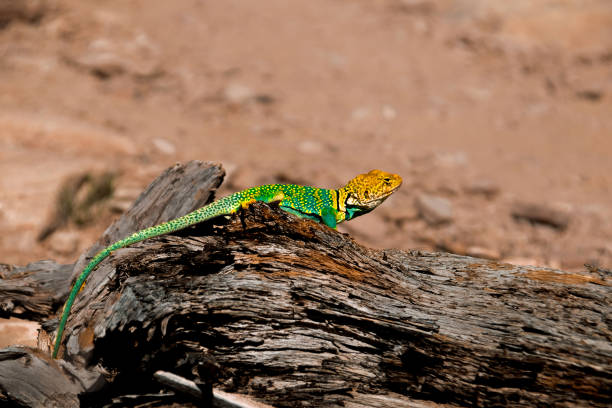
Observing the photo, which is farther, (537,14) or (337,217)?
(537,14)

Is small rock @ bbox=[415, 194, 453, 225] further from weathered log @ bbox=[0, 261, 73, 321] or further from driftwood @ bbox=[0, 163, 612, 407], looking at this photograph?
weathered log @ bbox=[0, 261, 73, 321]

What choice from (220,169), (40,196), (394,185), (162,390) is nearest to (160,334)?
(162,390)

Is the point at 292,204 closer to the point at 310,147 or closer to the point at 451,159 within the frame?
the point at 310,147

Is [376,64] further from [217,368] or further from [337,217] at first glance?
[217,368]

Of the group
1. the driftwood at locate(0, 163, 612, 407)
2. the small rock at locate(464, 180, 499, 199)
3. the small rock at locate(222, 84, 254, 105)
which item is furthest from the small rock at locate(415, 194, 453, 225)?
the driftwood at locate(0, 163, 612, 407)

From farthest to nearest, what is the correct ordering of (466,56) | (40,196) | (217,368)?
1. (466,56)
2. (40,196)
3. (217,368)

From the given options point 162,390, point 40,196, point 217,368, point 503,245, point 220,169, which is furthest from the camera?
point 503,245

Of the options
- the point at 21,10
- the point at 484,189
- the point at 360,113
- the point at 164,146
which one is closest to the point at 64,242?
the point at 164,146

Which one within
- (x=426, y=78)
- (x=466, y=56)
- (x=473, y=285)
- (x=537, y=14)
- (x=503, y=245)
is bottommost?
(x=473, y=285)
